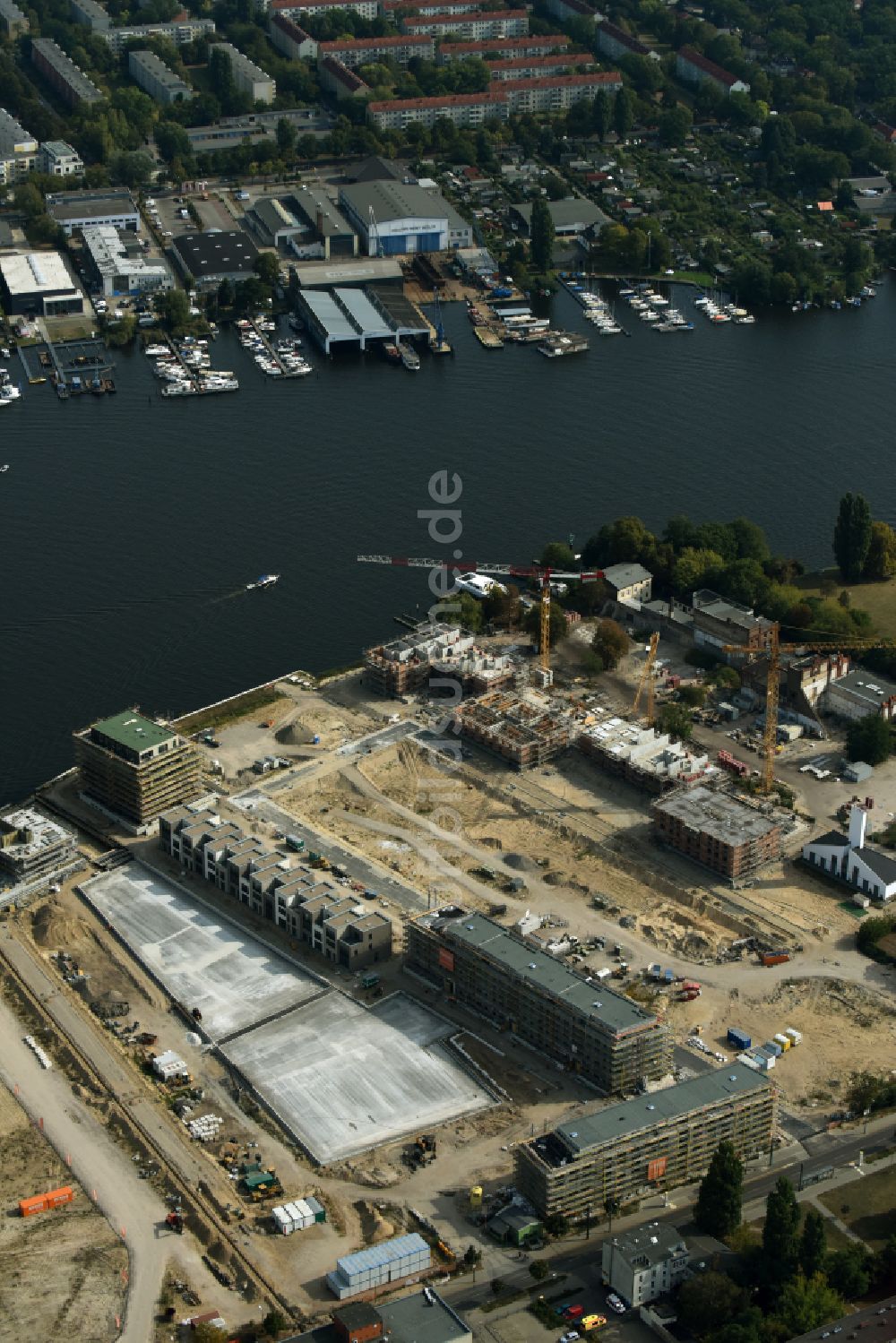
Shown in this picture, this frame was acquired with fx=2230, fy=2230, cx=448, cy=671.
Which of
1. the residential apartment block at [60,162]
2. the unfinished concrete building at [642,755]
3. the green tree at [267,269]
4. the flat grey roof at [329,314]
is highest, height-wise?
the residential apartment block at [60,162]

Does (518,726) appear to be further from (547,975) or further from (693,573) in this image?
(547,975)

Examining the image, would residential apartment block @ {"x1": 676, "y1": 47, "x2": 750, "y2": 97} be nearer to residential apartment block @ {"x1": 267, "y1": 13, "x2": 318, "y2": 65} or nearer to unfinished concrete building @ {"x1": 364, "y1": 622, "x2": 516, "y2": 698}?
residential apartment block @ {"x1": 267, "y1": 13, "x2": 318, "y2": 65}

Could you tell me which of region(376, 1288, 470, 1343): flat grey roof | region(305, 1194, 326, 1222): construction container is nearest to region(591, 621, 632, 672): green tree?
region(305, 1194, 326, 1222): construction container

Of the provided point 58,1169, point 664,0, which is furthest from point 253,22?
point 58,1169

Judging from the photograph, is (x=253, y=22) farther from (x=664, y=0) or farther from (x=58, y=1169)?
(x=58, y=1169)

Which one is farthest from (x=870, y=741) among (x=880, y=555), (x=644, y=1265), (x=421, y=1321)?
(x=421, y=1321)

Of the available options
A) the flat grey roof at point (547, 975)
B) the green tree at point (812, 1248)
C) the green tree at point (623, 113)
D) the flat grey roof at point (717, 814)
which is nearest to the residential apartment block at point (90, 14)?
the green tree at point (623, 113)

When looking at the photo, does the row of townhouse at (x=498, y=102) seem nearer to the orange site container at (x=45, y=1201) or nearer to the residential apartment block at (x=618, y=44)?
the residential apartment block at (x=618, y=44)
